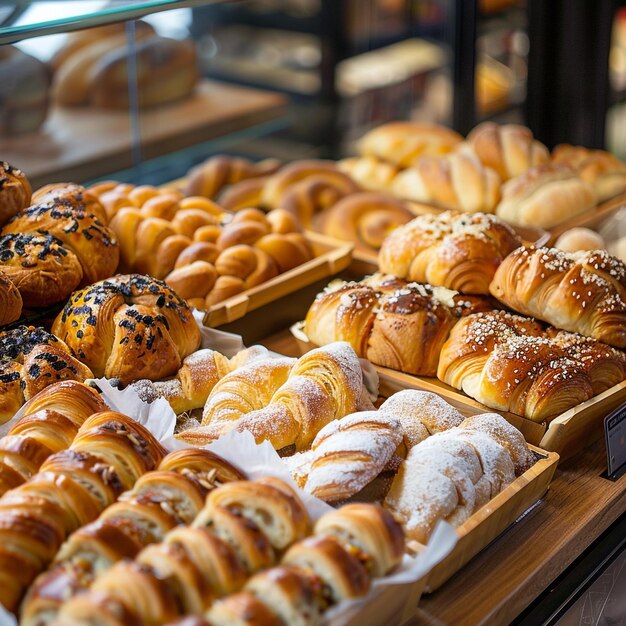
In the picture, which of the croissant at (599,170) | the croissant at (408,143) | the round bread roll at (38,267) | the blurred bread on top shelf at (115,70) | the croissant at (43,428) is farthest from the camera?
the blurred bread on top shelf at (115,70)

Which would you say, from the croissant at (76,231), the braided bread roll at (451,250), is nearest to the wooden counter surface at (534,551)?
the braided bread roll at (451,250)

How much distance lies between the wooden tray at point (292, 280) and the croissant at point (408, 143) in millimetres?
1037

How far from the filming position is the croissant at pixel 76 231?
2281 mm

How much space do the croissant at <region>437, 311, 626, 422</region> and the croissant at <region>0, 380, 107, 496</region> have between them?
0.95 metres

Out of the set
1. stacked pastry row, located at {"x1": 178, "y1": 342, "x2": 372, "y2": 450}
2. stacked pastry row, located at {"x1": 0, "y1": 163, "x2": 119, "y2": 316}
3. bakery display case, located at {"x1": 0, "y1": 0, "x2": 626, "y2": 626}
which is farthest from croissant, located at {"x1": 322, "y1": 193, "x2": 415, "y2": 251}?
stacked pastry row, located at {"x1": 178, "y1": 342, "x2": 372, "y2": 450}

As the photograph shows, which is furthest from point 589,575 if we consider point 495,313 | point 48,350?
point 48,350

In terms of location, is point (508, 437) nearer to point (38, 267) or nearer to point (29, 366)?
point (29, 366)

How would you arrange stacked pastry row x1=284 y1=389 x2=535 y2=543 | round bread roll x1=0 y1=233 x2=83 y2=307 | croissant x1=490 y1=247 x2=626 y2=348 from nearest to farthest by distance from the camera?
stacked pastry row x1=284 y1=389 x2=535 y2=543, round bread roll x1=0 y1=233 x2=83 y2=307, croissant x1=490 y1=247 x2=626 y2=348

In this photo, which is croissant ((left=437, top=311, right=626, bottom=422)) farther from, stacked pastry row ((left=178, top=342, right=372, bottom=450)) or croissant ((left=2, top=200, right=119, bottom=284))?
croissant ((left=2, top=200, right=119, bottom=284))

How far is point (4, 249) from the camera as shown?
7.16 ft

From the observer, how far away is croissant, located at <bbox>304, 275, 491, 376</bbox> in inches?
90.1

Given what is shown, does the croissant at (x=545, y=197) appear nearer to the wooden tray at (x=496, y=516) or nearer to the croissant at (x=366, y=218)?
the croissant at (x=366, y=218)

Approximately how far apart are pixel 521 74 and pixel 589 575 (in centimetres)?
389

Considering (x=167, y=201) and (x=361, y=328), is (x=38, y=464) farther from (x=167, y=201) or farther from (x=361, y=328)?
(x=167, y=201)
